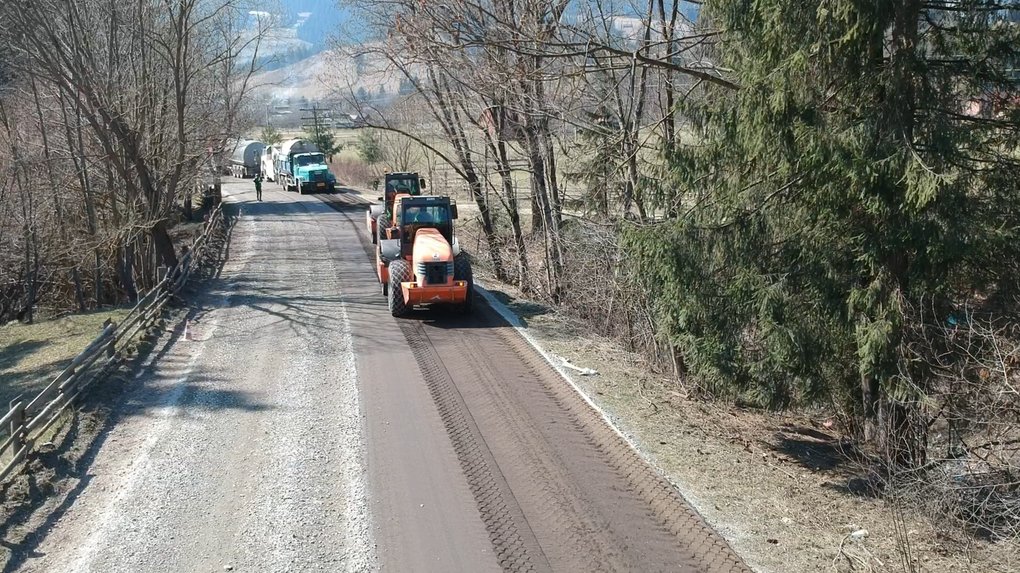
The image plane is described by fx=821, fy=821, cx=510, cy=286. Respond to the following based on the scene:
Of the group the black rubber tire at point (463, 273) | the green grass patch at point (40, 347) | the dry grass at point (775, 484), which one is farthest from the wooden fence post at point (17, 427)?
the black rubber tire at point (463, 273)

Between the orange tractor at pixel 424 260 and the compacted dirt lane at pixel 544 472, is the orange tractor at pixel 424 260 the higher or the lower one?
the higher one

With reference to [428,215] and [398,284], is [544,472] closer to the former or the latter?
[398,284]

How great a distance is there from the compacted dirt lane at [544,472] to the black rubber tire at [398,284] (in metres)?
1.63

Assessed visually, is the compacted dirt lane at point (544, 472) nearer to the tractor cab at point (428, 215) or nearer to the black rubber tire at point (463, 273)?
the black rubber tire at point (463, 273)

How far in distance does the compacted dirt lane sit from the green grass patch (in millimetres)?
7095

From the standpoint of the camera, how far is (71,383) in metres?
11.8

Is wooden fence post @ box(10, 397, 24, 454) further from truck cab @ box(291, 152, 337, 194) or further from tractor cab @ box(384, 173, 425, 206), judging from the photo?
truck cab @ box(291, 152, 337, 194)

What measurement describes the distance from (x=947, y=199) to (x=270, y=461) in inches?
330

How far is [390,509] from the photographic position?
28.5 feet

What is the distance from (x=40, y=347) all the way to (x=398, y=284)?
8.94 meters

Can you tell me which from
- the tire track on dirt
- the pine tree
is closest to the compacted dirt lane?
the tire track on dirt

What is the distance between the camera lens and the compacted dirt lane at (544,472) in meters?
7.84

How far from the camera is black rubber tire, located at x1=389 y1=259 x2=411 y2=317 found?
56.0ft

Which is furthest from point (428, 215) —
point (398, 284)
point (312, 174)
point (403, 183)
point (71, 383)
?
point (312, 174)
